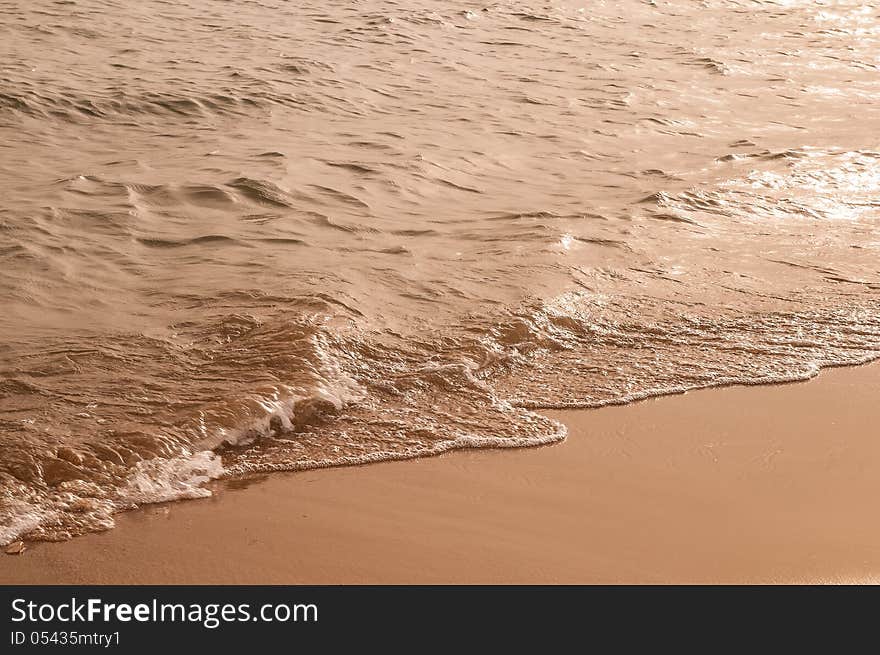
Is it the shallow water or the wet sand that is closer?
the wet sand

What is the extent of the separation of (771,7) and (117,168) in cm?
1327

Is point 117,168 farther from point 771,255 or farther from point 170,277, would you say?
point 771,255

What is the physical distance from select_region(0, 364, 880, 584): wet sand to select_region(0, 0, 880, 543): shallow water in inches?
7.0

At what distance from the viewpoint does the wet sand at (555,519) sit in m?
3.00

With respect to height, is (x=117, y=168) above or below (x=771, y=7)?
below

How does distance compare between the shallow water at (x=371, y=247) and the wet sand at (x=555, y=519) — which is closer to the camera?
the wet sand at (x=555, y=519)

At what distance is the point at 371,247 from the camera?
5832 mm

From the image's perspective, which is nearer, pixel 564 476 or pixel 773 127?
pixel 564 476

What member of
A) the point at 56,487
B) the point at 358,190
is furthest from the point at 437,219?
the point at 56,487

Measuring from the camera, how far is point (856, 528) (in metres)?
3.28

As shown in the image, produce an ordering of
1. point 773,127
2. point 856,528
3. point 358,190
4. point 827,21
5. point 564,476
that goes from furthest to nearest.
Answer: point 827,21
point 773,127
point 358,190
point 564,476
point 856,528

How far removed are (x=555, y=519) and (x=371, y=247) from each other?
2.88 metres

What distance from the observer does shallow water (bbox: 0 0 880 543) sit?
3850 millimetres

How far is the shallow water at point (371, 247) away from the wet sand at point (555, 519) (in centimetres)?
18
